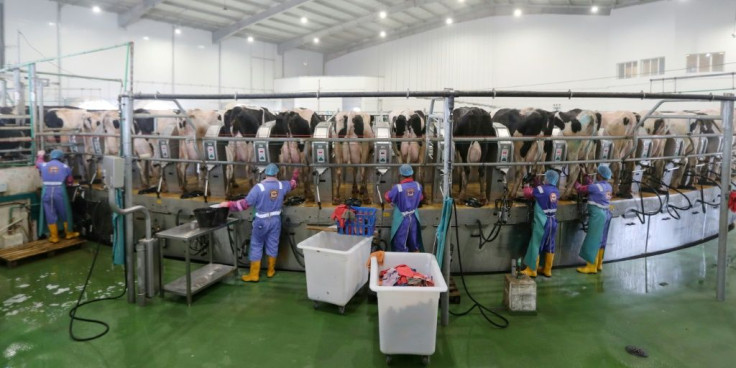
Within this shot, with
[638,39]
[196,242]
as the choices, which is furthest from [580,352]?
[638,39]

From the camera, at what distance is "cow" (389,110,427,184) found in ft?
21.1

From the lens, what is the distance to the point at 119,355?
138 inches

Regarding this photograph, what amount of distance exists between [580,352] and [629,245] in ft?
11.1

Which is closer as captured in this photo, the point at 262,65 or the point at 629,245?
the point at 629,245

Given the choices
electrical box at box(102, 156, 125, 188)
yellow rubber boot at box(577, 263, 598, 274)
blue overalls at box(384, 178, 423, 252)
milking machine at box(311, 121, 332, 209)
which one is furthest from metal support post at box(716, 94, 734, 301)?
electrical box at box(102, 156, 125, 188)

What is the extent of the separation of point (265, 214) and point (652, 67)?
14.5 m

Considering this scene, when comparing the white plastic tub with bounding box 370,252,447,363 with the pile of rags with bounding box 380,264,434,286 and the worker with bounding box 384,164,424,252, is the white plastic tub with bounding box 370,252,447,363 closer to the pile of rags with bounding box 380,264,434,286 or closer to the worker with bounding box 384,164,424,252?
the pile of rags with bounding box 380,264,434,286

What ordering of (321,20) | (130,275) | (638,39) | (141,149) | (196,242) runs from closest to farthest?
(130,275)
(196,242)
(141,149)
(638,39)
(321,20)

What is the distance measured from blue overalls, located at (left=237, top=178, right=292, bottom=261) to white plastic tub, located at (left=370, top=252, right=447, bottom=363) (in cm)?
216

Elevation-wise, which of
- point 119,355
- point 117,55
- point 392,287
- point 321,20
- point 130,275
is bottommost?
point 119,355

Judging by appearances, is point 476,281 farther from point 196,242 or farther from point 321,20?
point 321,20

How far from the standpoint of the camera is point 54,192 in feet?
21.2

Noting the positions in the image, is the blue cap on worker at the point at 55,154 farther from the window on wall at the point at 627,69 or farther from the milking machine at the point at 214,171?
the window on wall at the point at 627,69

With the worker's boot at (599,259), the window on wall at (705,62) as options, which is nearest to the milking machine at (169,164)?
the worker's boot at (599,259)
